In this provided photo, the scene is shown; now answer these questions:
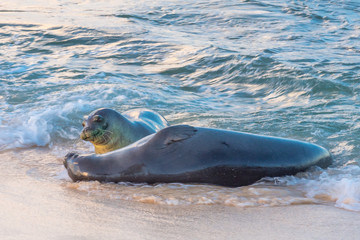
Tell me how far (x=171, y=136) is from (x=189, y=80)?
17.0ft

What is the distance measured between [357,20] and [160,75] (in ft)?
20.9

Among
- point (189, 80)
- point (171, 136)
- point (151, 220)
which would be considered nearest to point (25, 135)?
point (171, 136)

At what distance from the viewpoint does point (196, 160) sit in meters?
4.17

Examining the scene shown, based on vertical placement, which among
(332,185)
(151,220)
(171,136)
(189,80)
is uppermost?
(171,136)

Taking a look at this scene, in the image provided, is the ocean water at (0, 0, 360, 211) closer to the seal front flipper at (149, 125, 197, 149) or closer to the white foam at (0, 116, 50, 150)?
the white foam at (0, 116, 50, 150)

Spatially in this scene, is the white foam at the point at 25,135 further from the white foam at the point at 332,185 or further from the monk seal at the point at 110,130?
the white foam at the point at 332,185

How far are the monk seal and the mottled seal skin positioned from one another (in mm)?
701

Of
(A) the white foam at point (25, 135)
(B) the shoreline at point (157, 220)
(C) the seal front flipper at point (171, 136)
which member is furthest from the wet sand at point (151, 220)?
(A) the white foam at point (25, 135)

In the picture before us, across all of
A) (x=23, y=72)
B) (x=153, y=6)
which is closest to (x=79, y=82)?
(x=23, y=72)

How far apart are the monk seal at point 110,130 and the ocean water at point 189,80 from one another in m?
0.42

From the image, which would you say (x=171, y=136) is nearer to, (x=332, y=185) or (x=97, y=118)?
(x=97, y=118)

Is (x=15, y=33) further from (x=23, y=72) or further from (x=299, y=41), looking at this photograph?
(x=299, y=41)

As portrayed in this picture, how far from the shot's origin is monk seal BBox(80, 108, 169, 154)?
504 centimetres

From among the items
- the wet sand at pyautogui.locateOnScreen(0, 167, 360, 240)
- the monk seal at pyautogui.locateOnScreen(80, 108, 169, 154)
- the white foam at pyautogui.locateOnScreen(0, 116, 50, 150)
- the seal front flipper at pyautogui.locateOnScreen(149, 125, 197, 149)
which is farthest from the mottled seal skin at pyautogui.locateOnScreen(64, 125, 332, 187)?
the white foam at pyautogui.locateOnScreen(0, 116, 50, 150)
